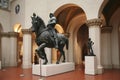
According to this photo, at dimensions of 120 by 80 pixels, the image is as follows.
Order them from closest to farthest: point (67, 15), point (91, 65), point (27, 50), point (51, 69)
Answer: point (51, 69)
point (91, 65)
point (27, 50)
point (67, 15)

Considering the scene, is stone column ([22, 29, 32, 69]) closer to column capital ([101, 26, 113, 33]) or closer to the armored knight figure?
the armored knight figure

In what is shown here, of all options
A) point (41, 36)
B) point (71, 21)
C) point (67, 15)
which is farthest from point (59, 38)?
point (71, 21)

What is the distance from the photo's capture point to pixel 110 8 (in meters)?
14.8

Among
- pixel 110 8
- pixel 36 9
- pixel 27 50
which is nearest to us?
pixel 110 8

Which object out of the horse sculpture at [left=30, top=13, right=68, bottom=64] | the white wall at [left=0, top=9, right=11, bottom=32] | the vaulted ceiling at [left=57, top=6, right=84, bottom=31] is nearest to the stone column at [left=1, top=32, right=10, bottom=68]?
the white wall at [left=0, top=9, right=11, bottom=32]

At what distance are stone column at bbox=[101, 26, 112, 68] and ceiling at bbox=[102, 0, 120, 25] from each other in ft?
2.11

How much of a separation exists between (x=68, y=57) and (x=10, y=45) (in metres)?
6.19

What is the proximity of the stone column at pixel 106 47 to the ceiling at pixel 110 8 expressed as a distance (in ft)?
2.11

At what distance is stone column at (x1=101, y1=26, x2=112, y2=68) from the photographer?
1506 centimetres

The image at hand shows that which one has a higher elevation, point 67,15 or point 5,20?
point 67,15

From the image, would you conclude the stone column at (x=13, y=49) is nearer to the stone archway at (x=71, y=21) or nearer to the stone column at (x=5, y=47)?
the stone column at (x=5, y=47)

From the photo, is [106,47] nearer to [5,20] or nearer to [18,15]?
[18,15]

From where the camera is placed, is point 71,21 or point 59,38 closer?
point 59,38

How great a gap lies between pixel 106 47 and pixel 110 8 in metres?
3.28
